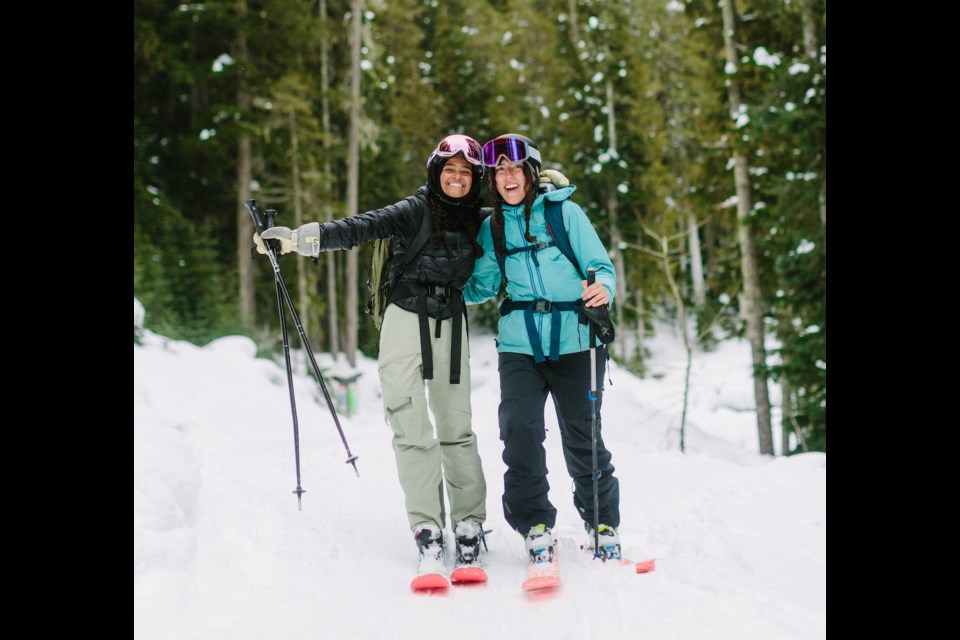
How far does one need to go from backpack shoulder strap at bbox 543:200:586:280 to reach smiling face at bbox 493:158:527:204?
0.16 metres

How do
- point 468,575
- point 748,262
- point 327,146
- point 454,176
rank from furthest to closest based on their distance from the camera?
point 327,146, point 748,262, point 454,176, point 468,575

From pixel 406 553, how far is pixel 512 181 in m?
2.35

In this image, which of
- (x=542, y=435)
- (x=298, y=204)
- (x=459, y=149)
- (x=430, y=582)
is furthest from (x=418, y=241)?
(x=298, y=204)

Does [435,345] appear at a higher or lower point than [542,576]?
higher

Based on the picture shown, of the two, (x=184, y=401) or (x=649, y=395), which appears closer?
(x=184, y=401)

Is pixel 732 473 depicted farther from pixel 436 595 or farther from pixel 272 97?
pixel 272 97

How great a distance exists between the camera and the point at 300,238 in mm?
3895

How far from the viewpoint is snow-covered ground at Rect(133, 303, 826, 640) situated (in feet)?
10.2

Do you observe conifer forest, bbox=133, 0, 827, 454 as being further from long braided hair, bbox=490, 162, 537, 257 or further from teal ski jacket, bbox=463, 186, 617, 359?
teal ski jacket, bbox=463, 186, 617, 359

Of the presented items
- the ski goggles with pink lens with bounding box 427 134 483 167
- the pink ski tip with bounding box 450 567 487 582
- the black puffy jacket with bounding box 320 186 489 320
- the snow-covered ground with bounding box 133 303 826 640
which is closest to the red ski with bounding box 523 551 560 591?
the snow-covered ground with bounding box 133 303 826 640

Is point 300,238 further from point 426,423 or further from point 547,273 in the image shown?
point 547,273

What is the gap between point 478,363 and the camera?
2839 cm
